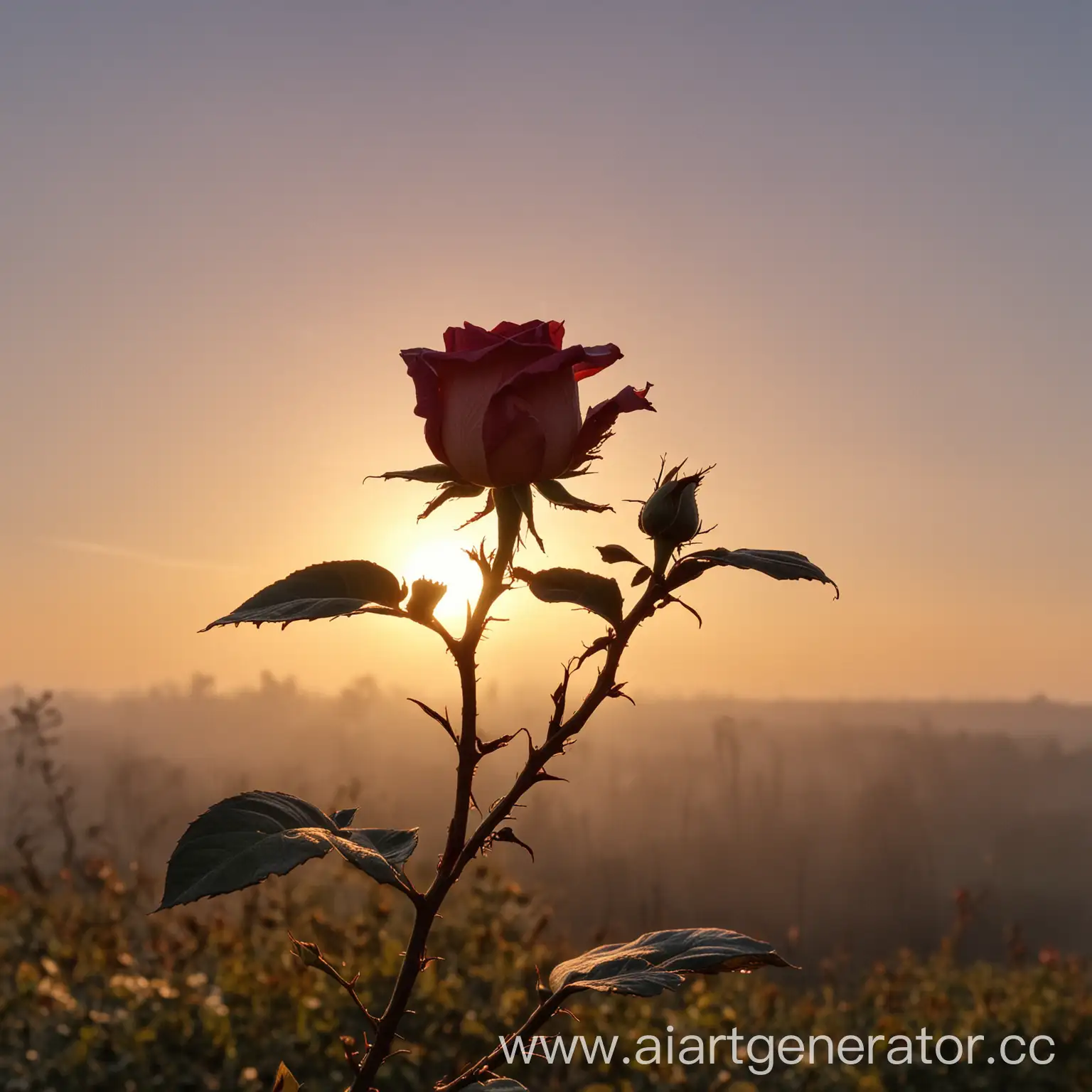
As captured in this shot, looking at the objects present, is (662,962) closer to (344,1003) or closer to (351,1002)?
(344,1003)

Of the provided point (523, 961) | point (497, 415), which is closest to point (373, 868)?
point (497, 415)

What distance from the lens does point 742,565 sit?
0.98m

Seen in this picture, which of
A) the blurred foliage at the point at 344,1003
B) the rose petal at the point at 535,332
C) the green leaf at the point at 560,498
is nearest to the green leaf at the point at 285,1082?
the green leaf at the point at 560,498

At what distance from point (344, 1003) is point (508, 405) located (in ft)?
13.1

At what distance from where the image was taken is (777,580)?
0.96 m

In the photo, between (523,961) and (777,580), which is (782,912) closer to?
(523,961)

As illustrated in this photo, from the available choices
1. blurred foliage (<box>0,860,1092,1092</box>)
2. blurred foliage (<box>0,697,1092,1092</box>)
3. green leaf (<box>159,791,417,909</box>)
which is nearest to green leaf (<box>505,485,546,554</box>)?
green leaf (<box>159,791,417,909</box>)

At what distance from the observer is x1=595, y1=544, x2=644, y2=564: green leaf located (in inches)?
40.9

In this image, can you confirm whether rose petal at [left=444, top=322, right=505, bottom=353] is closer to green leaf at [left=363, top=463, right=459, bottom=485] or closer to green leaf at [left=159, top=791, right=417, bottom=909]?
green leaf at [left=363, top=463, right=459, bottom=485]

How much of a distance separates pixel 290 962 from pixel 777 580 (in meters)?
4.39

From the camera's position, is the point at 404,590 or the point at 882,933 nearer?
the point at 404,590

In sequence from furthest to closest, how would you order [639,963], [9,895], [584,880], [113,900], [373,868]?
1. [584,880]
2. [9,895]
3. [113,900]
4. [639,963]
5. [373,868]

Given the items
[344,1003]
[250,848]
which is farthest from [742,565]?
[344,1003]

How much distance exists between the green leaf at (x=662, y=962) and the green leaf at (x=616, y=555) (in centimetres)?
38
